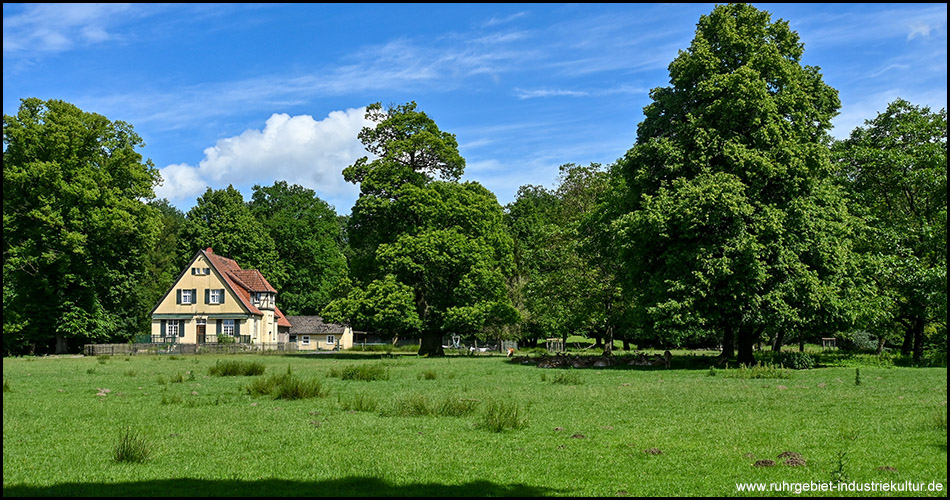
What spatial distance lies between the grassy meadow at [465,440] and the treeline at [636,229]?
433 inches

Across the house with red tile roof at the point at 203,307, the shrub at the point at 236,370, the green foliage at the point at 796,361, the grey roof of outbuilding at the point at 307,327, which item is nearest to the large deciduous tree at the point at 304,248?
the grey roof of outbuilding at the point at 307,327

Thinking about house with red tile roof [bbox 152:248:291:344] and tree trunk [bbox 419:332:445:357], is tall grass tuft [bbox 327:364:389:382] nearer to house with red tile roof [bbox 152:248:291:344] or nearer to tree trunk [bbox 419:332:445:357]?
tree trunk [bbox 419:332:445:357]

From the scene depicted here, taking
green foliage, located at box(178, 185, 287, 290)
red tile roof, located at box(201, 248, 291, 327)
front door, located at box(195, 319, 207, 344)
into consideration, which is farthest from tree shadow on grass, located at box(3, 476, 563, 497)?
green foliage, located at box(178, 185, 287, 290)

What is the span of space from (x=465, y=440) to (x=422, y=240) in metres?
38.5

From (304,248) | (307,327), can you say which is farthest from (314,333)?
Answer: (304,248)

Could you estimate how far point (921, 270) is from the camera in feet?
108

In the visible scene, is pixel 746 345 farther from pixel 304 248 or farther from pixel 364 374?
pixel 304 248

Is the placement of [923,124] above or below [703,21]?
below

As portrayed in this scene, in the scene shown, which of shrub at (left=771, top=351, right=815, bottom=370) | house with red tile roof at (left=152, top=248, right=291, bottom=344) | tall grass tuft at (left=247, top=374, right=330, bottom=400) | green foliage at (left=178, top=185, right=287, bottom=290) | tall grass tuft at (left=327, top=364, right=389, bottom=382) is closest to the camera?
tall grass tuft at (left=247, top=374, right=330, bottom=400)

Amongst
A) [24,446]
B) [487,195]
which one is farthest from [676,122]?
[24,446]

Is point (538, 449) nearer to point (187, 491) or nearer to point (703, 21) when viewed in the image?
point (187, 491)

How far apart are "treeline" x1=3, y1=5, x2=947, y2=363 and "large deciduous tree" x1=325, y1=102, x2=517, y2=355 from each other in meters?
0.16

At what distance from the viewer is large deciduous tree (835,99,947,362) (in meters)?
33.8

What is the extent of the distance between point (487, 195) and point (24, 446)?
162ft
